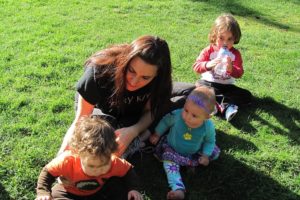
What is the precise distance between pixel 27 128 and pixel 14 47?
→ 1.95m

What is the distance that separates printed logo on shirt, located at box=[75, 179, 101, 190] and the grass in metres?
0.49

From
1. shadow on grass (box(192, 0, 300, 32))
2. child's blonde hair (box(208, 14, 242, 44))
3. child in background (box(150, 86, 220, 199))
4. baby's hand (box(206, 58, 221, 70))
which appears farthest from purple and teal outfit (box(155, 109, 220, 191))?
shadow on grass (box(192, 0, 300, 32))

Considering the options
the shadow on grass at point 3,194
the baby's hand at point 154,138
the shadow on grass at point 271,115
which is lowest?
the shadow on grass at point 271,115

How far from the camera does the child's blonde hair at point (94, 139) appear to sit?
2.22 m

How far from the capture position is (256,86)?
4.82 metres

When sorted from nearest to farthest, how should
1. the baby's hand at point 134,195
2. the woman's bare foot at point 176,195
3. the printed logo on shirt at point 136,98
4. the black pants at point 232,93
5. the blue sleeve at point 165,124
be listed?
the baby's hand at point 134,195, the woman's bare foot at point 176,195, the printed logo on shirt at point 136,98, the blue sleeve at point 165,124, the black pants at point 232,93

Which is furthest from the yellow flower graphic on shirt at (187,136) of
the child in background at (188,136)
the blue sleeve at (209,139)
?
the blue sleeve at (209,139)

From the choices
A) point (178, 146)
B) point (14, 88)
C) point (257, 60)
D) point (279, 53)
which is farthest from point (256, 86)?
point (14, 88)

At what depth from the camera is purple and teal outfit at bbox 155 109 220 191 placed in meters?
3.21

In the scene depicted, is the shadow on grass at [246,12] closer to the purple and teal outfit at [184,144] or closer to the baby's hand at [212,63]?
the baby's hand at [212,63]

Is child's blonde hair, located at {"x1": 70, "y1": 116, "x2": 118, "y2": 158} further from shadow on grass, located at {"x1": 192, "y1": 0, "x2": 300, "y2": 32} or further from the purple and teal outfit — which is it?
shadow on grass, located at {"x1": 192, "y1": 0, "x2": 300, "y2": 32}

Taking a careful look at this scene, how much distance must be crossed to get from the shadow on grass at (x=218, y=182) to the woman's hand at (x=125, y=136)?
10.8 inches

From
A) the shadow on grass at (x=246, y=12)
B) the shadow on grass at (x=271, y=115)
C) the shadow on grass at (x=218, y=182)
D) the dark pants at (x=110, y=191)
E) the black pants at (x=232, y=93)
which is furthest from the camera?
the shadow on grass at (x=246, y=12)

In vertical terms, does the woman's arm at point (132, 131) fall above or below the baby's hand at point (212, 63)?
below
